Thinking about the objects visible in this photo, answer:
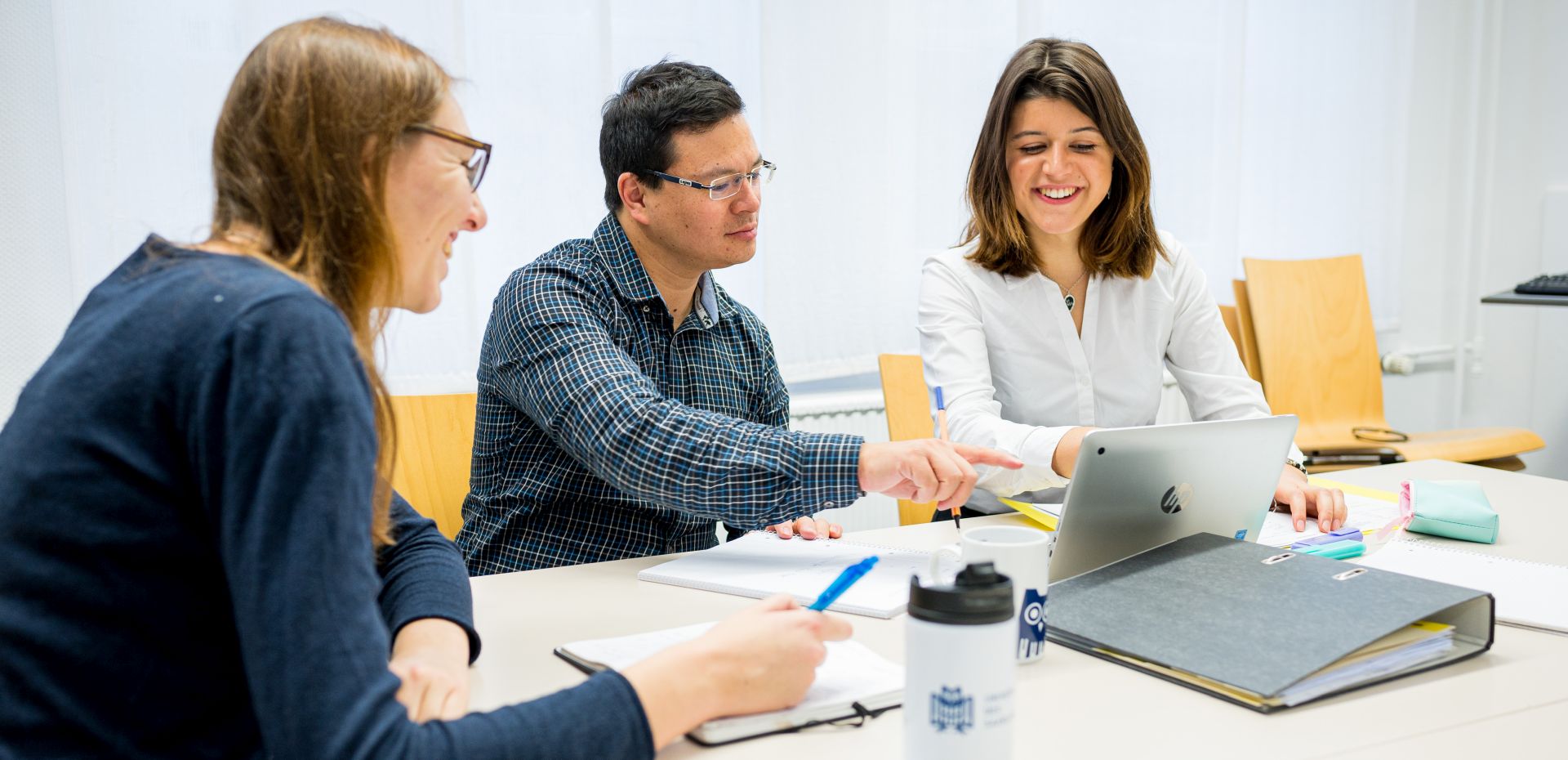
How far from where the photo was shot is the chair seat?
3.14m

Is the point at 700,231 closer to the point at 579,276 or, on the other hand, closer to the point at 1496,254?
the point at 579,276

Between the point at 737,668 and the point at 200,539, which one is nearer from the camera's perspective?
the point at 200,539

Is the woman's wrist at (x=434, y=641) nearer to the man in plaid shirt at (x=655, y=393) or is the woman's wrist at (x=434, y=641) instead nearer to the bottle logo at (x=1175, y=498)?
the man in plaid shirt at (x=655, y=393)

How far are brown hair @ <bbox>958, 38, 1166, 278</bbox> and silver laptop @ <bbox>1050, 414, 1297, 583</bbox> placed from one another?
71 cm

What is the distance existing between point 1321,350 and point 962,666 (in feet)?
A: 10.5

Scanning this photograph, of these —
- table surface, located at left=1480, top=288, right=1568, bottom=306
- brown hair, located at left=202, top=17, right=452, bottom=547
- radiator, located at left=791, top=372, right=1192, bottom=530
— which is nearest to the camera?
brown hair, located at left=202, top=17, right=452, bottom=547

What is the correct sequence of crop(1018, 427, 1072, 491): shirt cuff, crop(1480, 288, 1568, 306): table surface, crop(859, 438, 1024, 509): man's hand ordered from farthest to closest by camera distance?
crop(1480, 288, 1568, 306): table surface → crop(1018, 427, 1072, 491): shirt cuff → crop(859, 438, 1024, 509): man's hand

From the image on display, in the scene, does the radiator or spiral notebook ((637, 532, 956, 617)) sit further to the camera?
the radiator

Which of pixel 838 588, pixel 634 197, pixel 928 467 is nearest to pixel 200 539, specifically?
pixel 838 588

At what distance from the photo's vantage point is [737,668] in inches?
34.7

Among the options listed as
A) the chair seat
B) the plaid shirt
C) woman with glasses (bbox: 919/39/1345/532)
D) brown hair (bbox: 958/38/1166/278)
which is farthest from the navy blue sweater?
the chair seat

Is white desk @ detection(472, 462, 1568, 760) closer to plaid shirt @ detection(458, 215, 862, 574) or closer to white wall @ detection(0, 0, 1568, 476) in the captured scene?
plaid shirt @ detection(458, 215, 862, 574)

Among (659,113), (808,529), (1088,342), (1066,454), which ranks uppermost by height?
(659,113)

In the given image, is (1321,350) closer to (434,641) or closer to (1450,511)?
(1450,511)
